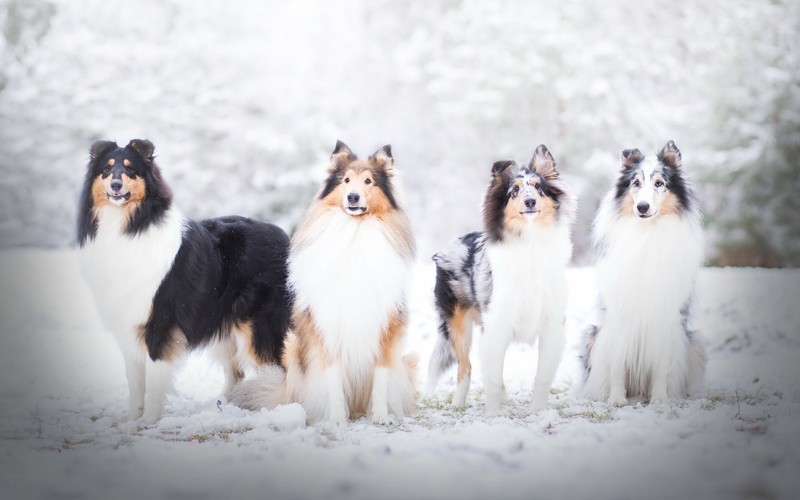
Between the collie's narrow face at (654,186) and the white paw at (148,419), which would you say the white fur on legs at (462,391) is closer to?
the collie's narrow face at (654,186)

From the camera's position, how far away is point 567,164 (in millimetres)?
12336

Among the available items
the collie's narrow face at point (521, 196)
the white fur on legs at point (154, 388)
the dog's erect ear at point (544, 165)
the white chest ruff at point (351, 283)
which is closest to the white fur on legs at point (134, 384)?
the white fur on legs at point (154, 388)

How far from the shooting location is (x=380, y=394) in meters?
4.34

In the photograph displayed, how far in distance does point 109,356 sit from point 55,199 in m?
5.04

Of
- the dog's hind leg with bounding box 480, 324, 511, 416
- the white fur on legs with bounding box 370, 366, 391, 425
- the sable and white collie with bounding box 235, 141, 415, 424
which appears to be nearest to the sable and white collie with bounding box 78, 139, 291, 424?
the sable and white collie with bounding box 235, 141, 415, 424

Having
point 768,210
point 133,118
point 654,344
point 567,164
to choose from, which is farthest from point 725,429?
point 133,118

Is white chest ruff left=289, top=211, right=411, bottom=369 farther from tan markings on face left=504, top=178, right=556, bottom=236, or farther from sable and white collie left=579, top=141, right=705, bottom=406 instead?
sable and white collie left=579, top=141, right=705, bottom=406

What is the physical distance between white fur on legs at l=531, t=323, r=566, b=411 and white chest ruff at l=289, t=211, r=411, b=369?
39.9 inches

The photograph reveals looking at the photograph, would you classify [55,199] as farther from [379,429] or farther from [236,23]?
[379,429]

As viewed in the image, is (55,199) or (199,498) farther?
(55,199)

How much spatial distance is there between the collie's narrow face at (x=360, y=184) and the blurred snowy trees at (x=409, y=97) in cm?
687

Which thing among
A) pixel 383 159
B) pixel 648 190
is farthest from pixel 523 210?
pixel 383 159

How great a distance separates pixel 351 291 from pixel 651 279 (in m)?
1.96

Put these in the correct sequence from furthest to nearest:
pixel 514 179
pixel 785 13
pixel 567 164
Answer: pixel 567 164
pixel 785 13
pixel 514 179
